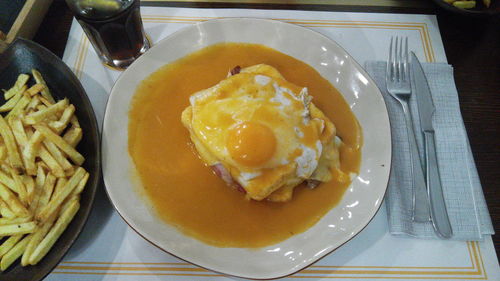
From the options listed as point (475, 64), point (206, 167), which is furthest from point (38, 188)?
point (475, 64)

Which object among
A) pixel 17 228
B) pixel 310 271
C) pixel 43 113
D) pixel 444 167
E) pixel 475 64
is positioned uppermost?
pixel 43 113

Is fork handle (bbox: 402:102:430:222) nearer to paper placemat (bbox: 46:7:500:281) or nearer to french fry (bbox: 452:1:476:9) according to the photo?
paper placemat (bbox: 46:7:500:281)

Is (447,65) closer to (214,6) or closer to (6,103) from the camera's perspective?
(214,6)

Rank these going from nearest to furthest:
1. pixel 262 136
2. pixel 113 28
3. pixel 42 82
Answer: pixel 262 136
pixel 42 82
pixel 113 28

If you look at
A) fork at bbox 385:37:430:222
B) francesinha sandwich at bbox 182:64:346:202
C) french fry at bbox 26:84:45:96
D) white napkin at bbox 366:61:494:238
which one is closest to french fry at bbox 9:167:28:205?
french fry at bbox 26:84:45:96

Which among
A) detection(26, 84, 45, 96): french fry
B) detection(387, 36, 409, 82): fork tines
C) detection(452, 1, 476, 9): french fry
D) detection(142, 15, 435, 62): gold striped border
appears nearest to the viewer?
detection(26, 84, 45, 96): french fry

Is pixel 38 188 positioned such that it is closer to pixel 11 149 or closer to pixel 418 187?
pixel 11 149
